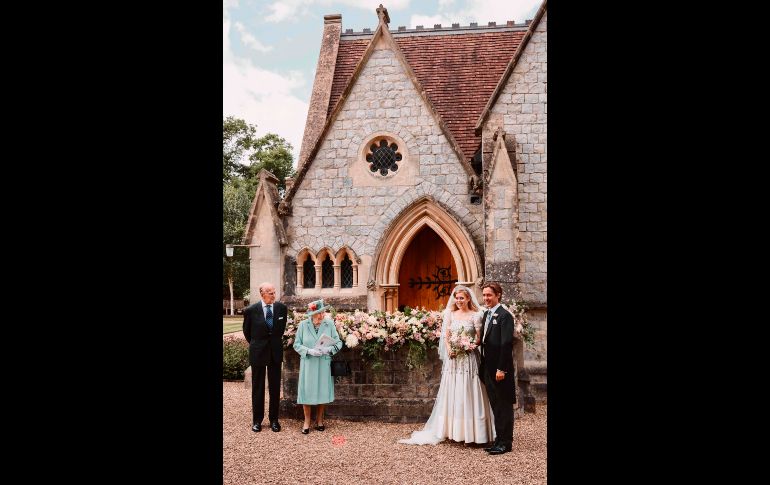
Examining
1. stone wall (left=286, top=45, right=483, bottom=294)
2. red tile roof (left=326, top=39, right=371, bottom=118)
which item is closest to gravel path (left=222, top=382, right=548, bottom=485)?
stone wall (left=286, top=45, right=483, bottom=294)

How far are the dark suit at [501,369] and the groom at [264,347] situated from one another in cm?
301

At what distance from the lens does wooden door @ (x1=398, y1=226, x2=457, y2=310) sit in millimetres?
12711

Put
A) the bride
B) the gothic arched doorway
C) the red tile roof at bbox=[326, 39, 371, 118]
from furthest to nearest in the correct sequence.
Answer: the red tile roof at bbox=[326, 39, 371, 118] → the gothic arched doorway → the bride

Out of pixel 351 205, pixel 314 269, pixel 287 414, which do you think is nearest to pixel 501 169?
pixel 351 205

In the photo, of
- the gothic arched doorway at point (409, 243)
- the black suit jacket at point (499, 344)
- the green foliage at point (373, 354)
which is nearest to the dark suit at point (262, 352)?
the green foliage at point (373, 354)

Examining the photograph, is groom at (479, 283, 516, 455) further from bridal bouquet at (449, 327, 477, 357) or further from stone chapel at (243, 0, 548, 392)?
stone chapel at (243, 0, 548, 392)

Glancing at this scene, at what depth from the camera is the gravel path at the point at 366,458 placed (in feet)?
18.9

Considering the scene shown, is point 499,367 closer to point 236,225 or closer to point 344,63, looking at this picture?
point 344,63

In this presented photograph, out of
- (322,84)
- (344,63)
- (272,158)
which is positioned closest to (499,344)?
(322,84)

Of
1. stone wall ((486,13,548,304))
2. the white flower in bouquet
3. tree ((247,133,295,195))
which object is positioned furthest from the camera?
tree ((247,133,295,195))

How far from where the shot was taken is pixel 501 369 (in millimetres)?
6668

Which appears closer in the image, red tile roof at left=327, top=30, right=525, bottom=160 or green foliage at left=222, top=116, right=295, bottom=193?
red tile roof at left=327, top=30, right=525, bottom=160

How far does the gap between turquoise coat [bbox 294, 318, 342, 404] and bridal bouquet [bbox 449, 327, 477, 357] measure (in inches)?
70.8

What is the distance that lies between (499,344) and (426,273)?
6.03 m
